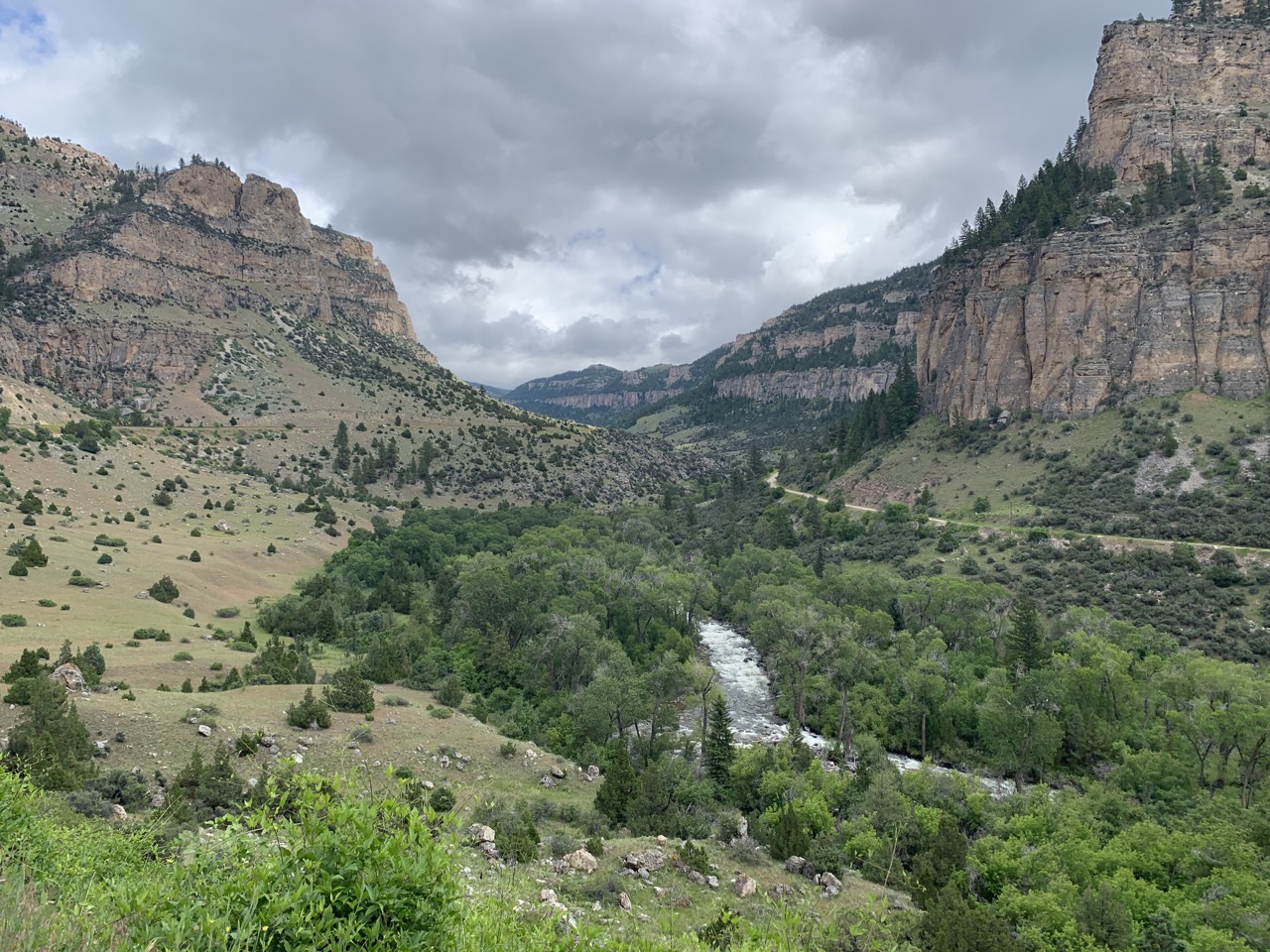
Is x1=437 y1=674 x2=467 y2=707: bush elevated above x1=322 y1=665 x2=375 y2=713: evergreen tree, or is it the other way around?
x1=322 y1=665 x2=375 y2=713: evergreen tree

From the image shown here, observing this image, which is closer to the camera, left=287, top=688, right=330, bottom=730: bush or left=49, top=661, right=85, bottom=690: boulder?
left=49, top=661, right=85, bottom=690: boulder

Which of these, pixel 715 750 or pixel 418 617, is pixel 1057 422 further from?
pixel 418 617

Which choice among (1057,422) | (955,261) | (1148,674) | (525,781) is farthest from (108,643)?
(955,261)

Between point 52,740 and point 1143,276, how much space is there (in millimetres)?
101646

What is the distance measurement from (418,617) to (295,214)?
140 meters

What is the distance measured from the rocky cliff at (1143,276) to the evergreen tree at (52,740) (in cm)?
9198

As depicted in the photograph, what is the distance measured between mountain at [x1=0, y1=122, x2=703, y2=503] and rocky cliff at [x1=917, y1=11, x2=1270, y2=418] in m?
62.4

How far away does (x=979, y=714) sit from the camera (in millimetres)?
37625

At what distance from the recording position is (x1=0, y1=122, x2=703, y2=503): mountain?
96.1 metres

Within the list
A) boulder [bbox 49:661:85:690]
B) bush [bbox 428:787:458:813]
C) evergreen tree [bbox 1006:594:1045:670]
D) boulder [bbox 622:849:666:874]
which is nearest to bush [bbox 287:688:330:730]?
boulder [bbox 49:661:85:690]

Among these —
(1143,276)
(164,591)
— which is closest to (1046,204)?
(1143,276)

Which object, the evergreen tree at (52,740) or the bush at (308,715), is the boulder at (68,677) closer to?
the evergreen tree at (52,740)

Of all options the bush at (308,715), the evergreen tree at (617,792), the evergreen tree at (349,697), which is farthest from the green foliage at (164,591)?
the evergreen tree at (617,792)

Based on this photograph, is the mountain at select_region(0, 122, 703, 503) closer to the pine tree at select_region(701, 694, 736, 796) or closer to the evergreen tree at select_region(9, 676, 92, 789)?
the pine tree at select_region(701, 694, 736, 796)
